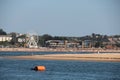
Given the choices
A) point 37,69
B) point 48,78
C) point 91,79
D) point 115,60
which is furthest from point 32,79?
point 115,60

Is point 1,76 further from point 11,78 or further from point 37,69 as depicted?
point 37,69

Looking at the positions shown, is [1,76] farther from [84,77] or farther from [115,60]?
[115,60]

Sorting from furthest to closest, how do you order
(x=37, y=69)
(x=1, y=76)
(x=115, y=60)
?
(x=115, y=60), (x=37, y=69), (x=1, y=76)

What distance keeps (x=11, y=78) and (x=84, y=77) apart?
828cm

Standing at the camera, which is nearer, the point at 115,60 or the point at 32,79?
the point at 32,79

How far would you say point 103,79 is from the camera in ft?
162

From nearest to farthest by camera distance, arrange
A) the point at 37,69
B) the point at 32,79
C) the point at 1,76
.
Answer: the point at 32,79 < the point at 1,76 < the point at 37,69

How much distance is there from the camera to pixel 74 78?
164 ft

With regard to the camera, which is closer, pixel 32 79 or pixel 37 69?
pixel 32 79

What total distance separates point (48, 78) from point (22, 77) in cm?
298

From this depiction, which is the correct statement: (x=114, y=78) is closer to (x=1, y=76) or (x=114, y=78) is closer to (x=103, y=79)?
(x=103, y=79)

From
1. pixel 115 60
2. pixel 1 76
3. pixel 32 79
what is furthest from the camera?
pixel 115 60

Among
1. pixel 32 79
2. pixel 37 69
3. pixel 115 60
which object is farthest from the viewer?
pixel 115 60

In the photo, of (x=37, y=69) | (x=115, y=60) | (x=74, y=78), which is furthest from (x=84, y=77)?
(x=115, y=60)
